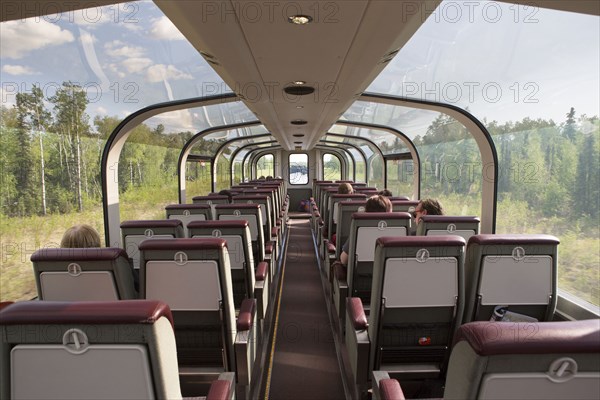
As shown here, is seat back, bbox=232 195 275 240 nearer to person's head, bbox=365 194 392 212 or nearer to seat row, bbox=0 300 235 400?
person's head, bbox=365 194 392 212

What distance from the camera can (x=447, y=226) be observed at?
324cm

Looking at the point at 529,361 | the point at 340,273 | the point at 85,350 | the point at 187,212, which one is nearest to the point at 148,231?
the point at 187,212

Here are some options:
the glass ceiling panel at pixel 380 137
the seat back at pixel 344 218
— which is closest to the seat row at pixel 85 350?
the seat back at pixel 344 218

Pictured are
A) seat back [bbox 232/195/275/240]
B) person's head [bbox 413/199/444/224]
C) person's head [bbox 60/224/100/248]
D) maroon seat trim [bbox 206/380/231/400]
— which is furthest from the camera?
seat back [bbox 232/195/275/240]

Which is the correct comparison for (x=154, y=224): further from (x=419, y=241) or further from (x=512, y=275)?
(x=512, y=275)

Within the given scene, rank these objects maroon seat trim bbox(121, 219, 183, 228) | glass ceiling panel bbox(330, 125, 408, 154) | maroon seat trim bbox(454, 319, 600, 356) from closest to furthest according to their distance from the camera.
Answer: maroon seat trim bbox(454, 319, 600, 356) < maroon seat trim bbox(121, 219, 183, 228) < glass ceiling panel bbox(330, 125, 408, 154)

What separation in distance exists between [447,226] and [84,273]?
2.68 m

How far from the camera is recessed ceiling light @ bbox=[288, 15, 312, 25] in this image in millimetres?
2546

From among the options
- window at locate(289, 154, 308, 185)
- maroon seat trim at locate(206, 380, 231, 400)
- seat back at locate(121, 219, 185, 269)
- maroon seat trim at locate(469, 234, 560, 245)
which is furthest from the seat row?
window at locate(289, 154, 308, 185)

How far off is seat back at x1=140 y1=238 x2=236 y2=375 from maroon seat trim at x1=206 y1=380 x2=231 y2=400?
646mm

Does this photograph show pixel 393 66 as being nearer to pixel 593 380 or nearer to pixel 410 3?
pixel 410 3

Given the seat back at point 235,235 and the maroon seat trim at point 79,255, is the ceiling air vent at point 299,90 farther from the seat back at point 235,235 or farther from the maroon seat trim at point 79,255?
the maroon seat trim at point 79,255

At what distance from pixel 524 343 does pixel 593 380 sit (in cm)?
22

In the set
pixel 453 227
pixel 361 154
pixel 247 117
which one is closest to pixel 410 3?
pixel 453 227
